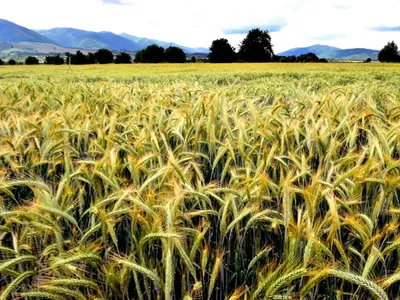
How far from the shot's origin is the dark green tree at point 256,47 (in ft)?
253

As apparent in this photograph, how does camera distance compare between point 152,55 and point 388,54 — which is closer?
point 152,55

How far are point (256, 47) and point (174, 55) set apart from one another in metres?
17.1

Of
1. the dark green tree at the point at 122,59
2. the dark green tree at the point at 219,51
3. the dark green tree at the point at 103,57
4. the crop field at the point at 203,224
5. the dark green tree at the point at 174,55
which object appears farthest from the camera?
the dark green tree at the point at 219,51

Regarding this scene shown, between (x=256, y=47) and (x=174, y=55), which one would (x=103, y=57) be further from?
(x=256, y=47)

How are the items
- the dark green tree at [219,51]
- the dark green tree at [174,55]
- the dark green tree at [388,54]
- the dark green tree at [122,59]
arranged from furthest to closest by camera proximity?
1. the dark green tree at [388,54]
2. the dark green tree at [219,51]
3. the dark green tree at [174,55]
4. the dark green tree at [122,59]

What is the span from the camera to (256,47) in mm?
77750

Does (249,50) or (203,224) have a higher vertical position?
(249,50)

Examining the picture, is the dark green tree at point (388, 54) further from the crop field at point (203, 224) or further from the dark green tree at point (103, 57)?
the crop field at point (203, 224)

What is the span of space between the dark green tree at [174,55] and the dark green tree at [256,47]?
12.6 metres

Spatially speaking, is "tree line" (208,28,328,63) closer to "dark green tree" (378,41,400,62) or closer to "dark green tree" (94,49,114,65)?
"dark green tree" (378,41,400,62)

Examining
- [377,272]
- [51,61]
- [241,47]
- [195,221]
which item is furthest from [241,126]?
[241,47]

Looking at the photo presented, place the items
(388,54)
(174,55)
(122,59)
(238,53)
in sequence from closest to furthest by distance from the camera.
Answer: (122,59) → (174,55) → (388,54) → (238,53)

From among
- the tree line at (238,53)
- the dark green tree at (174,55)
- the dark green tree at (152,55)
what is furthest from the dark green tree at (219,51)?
the dark green tree at (152,55)

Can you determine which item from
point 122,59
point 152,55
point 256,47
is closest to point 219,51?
point 256,47
